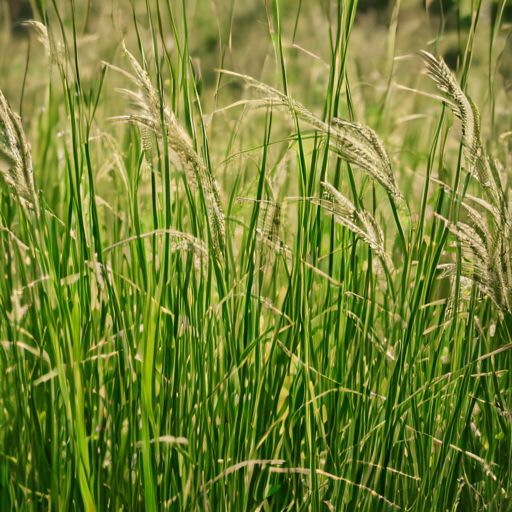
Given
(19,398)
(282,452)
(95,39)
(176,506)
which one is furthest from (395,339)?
(95,39)

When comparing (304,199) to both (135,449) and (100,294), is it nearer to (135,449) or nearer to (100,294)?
(100,294)

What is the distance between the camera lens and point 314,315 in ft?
2.92

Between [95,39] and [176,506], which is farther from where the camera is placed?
[95,39]

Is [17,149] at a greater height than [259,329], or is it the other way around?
[17,149]

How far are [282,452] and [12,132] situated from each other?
2.24 feet

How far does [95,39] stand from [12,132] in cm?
58

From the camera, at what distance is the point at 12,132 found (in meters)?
0.73

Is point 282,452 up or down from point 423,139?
down

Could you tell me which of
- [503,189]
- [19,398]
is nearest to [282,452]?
A: [19,398]

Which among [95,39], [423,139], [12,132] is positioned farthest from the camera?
[423,139]

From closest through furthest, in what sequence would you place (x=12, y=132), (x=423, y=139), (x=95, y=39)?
(x=12, y=132) < (x=95, y=39) < (x=423, y=139)

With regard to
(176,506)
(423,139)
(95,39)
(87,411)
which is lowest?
(176,506)

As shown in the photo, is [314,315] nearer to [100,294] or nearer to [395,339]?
[395,339]

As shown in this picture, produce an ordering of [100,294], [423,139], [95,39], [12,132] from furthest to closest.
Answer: [423,139] → [95,39] → [100,294] → [12,132]
